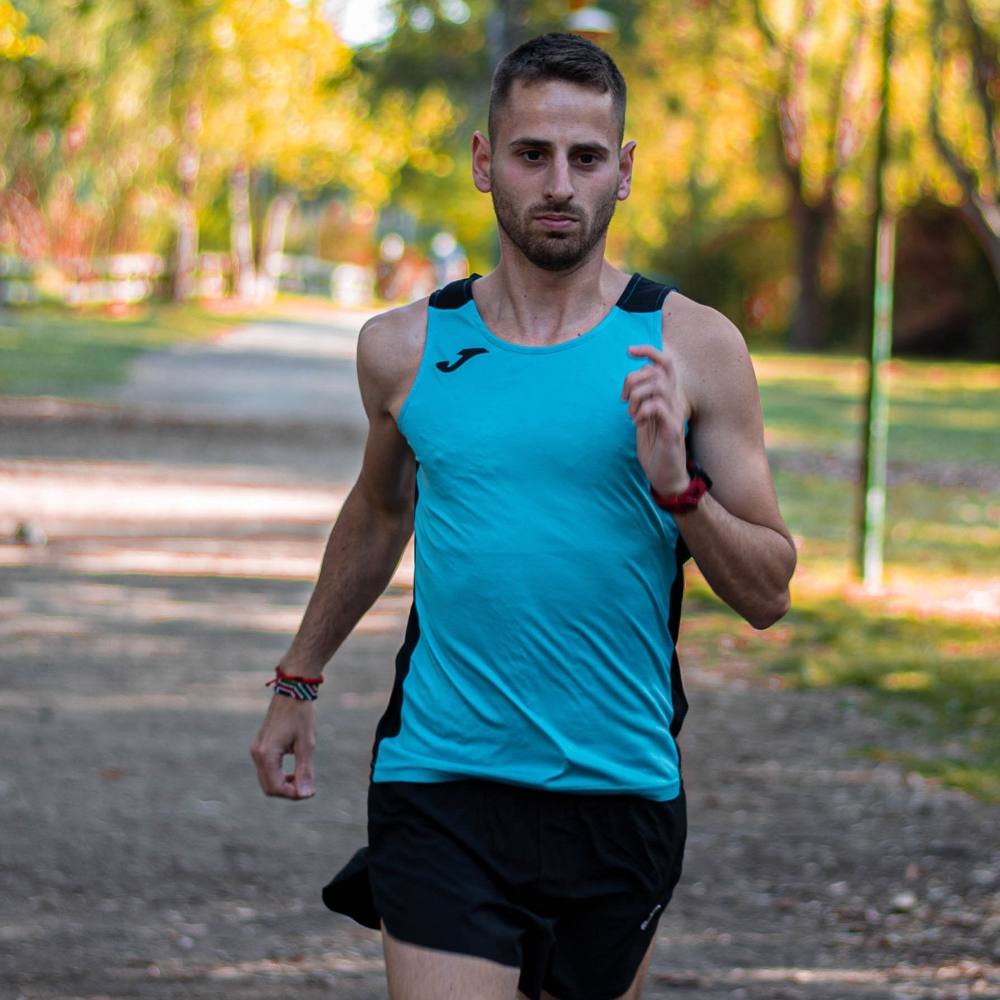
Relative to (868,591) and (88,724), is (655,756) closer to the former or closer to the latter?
(88,724)

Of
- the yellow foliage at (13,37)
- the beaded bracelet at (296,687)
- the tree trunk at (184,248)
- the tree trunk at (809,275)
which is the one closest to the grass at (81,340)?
the tree trunk at (184,248)

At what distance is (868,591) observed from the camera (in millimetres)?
10508

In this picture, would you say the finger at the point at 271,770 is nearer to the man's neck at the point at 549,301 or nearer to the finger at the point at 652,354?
the man's neck at the point at 549,301

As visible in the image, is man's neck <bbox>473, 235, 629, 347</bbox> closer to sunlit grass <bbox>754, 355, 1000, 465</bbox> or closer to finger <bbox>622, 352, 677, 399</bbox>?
finger <bbox>622, 352, 677, 399</bbox>

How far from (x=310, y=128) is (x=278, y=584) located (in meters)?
46.7

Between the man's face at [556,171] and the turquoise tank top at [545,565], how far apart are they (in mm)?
146

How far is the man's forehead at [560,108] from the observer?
278cm

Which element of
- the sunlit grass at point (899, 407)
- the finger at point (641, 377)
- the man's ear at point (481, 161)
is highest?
the man's ear at point (481, 161)

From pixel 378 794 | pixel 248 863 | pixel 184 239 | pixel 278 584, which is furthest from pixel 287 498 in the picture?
pixel 184 239

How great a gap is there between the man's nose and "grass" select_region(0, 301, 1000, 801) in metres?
4.55

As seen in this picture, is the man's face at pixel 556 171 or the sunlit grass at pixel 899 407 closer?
the man's face at pixel 556 171

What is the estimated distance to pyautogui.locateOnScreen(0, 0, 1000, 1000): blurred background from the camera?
519cm

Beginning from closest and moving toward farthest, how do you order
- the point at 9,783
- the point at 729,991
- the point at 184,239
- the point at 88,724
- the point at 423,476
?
the point at 423,476
the point at 729,991
the point at 9,783
the point at 88,724
the point at 184,239

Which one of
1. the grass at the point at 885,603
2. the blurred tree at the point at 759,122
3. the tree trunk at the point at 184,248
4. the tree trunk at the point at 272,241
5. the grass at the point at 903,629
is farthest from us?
the tree trunk at the point at 272,241
